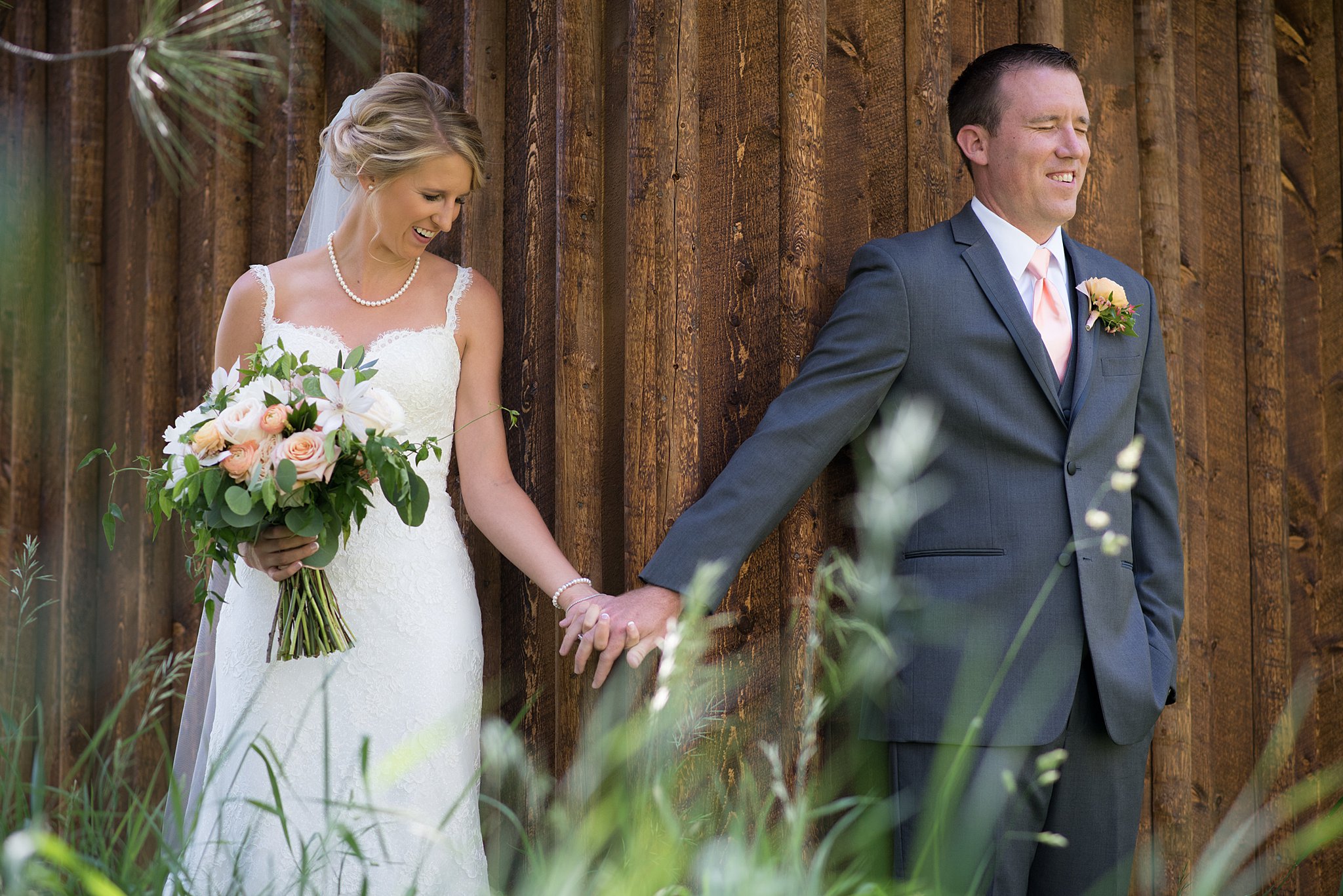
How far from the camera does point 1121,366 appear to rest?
2.68m

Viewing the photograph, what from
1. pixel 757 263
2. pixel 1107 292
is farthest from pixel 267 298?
pixel 1107 292

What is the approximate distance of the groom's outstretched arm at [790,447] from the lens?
244cm

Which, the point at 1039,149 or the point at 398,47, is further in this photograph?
the point at 398,47

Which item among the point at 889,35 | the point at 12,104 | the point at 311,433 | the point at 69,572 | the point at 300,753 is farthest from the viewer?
the point at 12,104

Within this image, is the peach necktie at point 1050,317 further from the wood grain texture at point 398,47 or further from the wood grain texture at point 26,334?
the wood grain texture at point 26,334

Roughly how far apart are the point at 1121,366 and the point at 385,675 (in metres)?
1.84

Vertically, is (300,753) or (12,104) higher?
(12,104)

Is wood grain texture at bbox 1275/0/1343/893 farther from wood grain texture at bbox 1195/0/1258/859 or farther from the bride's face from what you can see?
the bride's face

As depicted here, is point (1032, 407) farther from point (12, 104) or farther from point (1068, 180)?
point (12, 104)

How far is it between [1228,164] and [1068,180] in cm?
130

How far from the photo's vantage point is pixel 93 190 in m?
4.79

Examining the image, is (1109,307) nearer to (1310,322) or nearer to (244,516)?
(1310,322)

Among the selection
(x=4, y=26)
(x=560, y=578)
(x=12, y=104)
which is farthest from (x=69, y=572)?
(x=560, y=578)

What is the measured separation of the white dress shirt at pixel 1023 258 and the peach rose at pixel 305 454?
1.58m
